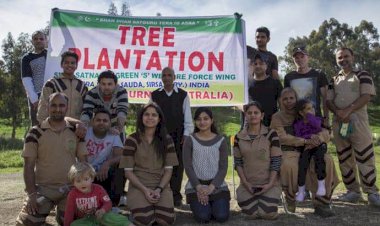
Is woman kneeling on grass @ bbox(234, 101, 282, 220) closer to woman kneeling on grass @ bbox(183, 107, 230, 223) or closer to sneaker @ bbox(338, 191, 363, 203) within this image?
woman kneeling on grass @ bbox(183, 107, 230, 223)

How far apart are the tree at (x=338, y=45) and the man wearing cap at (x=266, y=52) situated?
104ft

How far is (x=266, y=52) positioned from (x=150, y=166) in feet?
9.44

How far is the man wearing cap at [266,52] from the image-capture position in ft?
22.2

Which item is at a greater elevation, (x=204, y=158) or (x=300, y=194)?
(x=204, y=158)

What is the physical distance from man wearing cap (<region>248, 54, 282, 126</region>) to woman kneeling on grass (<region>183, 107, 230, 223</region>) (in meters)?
1.21

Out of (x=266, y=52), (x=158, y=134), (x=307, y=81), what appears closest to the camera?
(x=158, y=134)

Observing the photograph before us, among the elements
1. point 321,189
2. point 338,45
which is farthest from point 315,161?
point 338,45

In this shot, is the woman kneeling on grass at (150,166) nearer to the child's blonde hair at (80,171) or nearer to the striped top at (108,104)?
the striped top at (108,104)

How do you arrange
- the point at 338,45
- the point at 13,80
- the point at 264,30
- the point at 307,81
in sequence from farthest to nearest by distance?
the point at 338,45
the point at 13,80
the point at 264,30
the point at 307,81

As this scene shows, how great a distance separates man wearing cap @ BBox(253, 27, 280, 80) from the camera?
678 centimetres

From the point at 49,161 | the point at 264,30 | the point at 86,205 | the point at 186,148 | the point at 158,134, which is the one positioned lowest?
the point at 86,205

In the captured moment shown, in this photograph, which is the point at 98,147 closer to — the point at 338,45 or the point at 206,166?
the point at 206,166

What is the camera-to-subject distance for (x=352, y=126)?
639 cm

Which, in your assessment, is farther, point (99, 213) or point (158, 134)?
point (158, 134)
